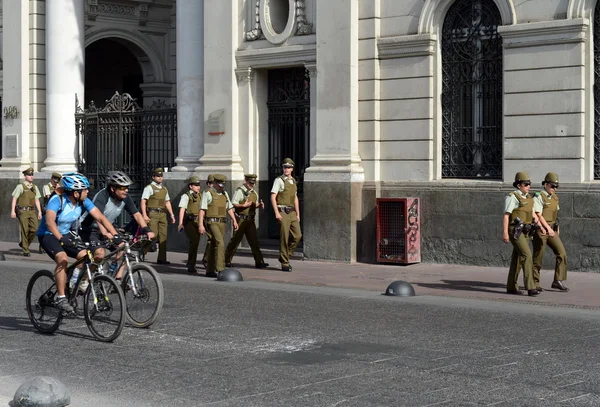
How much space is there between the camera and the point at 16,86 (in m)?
27.5

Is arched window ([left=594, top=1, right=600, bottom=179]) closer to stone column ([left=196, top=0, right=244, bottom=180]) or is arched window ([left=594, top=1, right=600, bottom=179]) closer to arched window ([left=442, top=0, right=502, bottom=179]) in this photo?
arched window ([left=442, top=0, right=502, bottom=179])

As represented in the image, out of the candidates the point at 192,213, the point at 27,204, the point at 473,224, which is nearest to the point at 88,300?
the point at 192,213

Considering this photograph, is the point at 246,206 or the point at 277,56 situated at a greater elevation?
the point at 277,56

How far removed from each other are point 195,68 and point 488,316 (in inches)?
469

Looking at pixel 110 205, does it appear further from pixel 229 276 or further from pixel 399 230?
pixel 399 230

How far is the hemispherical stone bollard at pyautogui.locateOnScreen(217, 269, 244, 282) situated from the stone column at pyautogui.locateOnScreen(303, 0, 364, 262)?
3.18 metres

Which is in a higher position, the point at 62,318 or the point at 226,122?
the point at 226,122

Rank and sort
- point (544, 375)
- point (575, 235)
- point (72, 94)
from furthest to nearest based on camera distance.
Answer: point (72, 94)
point (575, 235)
point (544, 375)

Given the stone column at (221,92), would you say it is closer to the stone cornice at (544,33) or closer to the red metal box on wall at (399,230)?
the red metal box on wall at (399,230)

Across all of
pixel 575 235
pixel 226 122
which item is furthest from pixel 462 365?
pixel 226 122

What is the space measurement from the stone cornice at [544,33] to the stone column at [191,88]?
7.21m

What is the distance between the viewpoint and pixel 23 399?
7754mm

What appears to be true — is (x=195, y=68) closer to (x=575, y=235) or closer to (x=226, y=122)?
(x=226, y=122)

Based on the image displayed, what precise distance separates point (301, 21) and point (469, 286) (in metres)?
7.25
